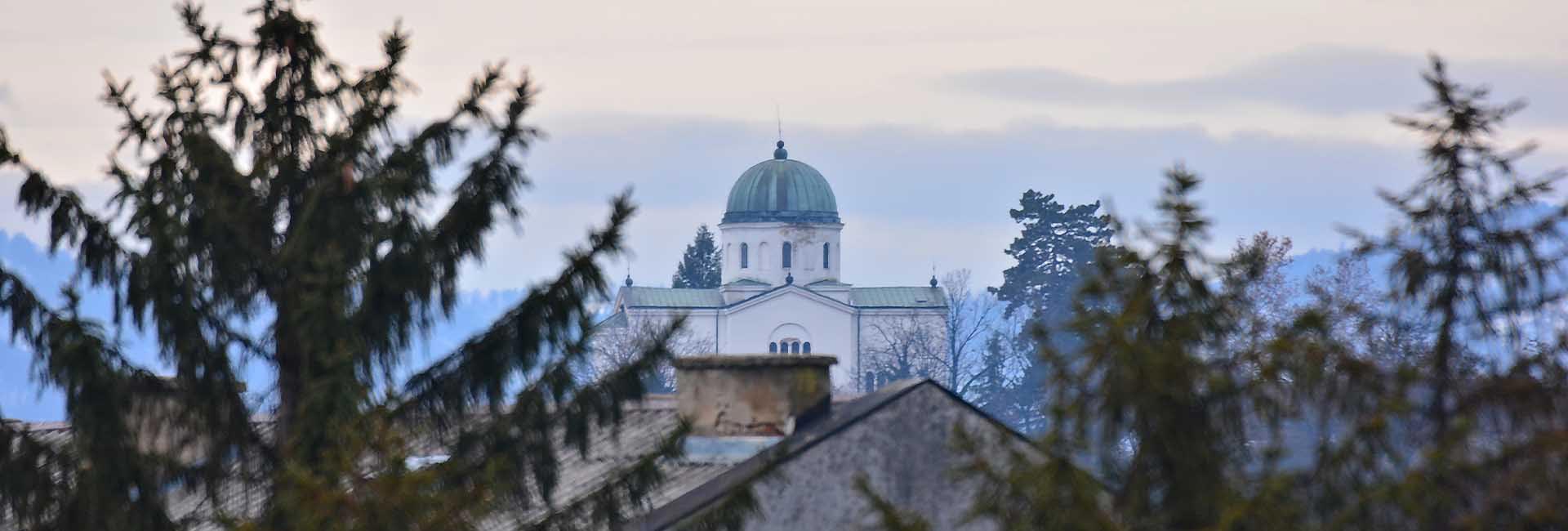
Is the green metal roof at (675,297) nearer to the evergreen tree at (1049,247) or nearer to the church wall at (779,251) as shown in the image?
the church wall at (779,251)

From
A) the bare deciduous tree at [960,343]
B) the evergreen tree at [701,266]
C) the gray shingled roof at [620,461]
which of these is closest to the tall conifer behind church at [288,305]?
the gray shingled roof at [620,461]

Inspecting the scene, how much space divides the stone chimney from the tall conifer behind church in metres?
4.72

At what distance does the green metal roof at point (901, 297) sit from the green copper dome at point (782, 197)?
5140 millimetres

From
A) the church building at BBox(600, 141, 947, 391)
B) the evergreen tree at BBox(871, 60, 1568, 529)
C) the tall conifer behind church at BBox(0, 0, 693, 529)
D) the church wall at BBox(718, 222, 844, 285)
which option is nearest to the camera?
the evergreen tree at BBox(871, 60, 1568, 529)

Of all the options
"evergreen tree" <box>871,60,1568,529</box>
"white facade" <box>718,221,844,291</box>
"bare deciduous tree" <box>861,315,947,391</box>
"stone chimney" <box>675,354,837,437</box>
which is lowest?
"evergreen tree" <box>871,60,1568,529</box>

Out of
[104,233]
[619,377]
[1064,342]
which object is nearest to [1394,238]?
[619,377]

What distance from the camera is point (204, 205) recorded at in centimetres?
1123

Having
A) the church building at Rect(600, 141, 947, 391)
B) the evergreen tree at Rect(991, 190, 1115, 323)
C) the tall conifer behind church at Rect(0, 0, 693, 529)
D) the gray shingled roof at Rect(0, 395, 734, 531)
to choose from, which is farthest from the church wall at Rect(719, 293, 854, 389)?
the tall conifer behind church at Rect(0, 0, 693, 529)

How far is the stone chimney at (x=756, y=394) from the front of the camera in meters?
16.1

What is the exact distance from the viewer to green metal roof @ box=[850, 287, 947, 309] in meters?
129

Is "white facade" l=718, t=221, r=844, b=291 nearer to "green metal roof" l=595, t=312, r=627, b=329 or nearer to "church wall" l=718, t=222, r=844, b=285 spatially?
"church wall" l=718, t=222, r=844, b=285

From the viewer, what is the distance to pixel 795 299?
126 m

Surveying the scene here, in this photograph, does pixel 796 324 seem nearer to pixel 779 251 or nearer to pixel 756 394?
pixel 779 251

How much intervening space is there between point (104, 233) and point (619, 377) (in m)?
2.50
